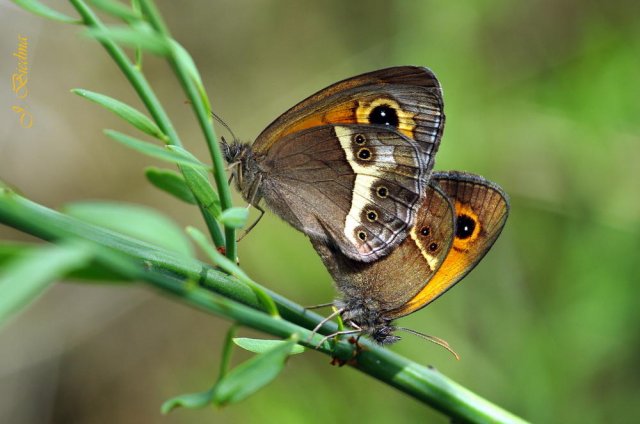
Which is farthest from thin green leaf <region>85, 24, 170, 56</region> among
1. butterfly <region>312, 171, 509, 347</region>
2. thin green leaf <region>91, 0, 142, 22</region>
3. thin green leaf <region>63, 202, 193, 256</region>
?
butterfly <region>312, 171, 509, 347</region>

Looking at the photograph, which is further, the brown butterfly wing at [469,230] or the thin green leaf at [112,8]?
the brown butterfly wing at [469,230]

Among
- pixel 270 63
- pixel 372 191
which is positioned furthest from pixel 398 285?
pixel 270 63

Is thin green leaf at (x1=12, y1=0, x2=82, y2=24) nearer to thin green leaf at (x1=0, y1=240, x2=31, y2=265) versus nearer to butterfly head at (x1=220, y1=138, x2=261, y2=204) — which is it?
thin green leaf at (x1=0, y1=240, x2=31, y2=265)

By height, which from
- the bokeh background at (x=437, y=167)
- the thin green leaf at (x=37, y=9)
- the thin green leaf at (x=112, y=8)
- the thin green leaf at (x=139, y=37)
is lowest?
the bokeh background at (x=437, y=167)

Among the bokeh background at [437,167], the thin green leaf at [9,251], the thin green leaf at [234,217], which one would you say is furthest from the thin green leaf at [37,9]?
the bokeh background at [437,167]

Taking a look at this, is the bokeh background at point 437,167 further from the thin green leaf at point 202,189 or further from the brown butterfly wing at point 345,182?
the thin green leaf at point 202,189

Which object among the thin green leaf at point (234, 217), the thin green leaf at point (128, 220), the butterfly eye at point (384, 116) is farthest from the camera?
the butterfly eye at point (384, 116)
